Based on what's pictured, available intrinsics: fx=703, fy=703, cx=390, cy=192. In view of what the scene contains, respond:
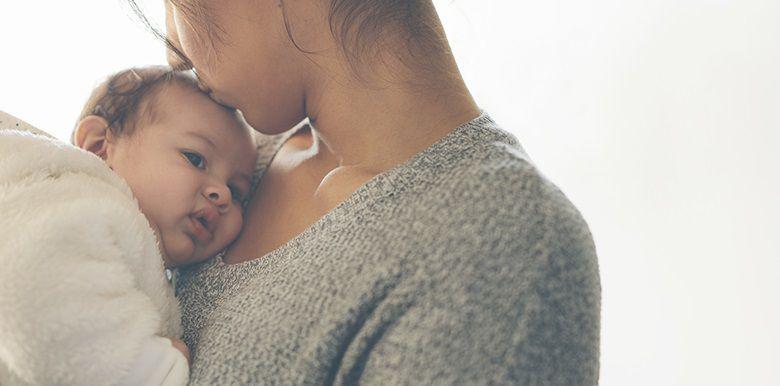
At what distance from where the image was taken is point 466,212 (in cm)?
60

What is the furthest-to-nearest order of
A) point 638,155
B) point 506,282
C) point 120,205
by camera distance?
point 638,155 < point 120,205 < point 506,282

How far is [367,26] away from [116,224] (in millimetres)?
315

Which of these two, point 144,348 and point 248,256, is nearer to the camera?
point 144,348

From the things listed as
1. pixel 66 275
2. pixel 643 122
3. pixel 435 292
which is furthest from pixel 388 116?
pixel 643 122

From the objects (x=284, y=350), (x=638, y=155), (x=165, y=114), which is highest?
(x=165, y=114)

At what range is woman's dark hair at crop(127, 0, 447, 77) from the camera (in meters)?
0.71

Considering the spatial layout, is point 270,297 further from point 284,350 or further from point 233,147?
point 233,147

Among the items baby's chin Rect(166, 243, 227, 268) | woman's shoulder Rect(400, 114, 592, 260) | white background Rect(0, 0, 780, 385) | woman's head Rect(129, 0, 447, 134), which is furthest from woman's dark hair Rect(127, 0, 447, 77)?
white background Rect(0, 0, 780, 385)

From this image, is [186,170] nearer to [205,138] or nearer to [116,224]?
[205,138]

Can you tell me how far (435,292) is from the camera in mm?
580

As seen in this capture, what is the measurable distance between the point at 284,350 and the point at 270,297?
6 centimetres

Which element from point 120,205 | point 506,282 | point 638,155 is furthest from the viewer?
point 638,155

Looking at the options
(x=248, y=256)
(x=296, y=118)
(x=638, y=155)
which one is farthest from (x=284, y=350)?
(x=638, y=155)

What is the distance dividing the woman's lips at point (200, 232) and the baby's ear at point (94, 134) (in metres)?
0.16
